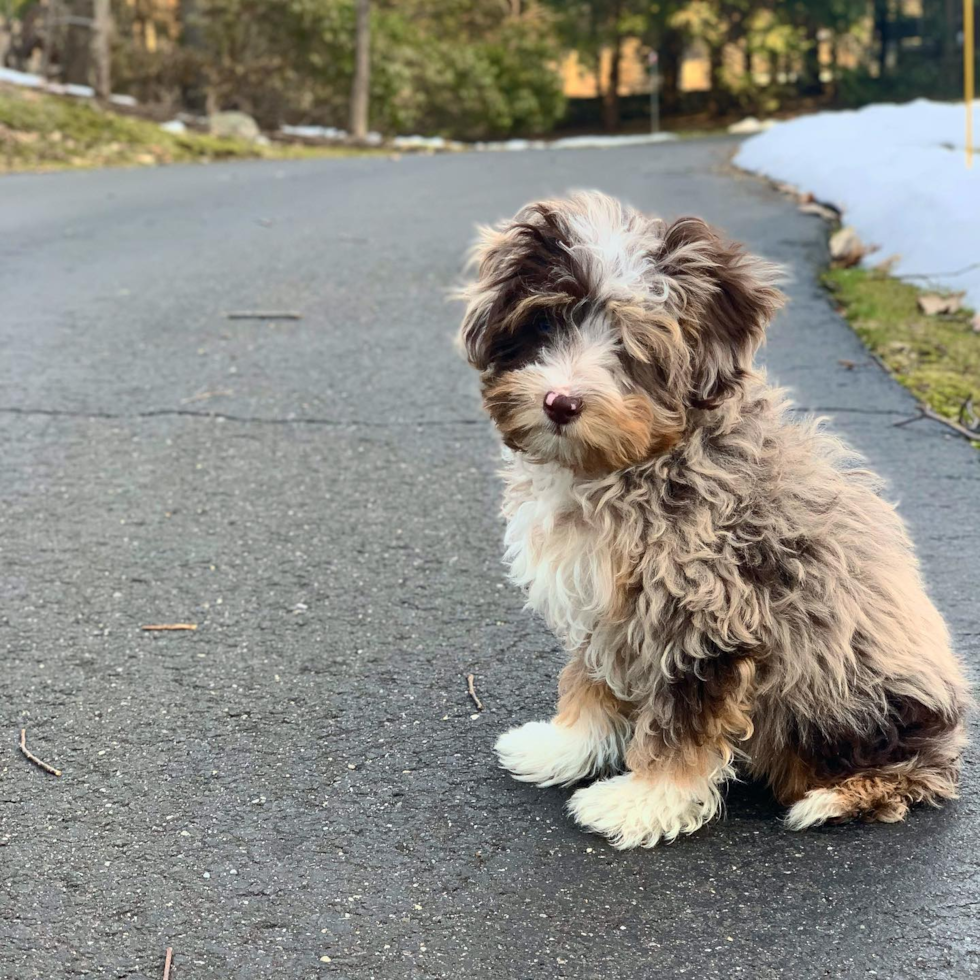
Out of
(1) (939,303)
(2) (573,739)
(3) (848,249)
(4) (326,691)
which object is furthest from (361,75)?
(2) (573,739)

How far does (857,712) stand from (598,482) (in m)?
0.93

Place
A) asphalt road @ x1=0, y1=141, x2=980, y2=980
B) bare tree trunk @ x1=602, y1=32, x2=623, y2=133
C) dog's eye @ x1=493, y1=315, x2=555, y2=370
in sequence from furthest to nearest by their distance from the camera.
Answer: bare tree trunk @ x1=602, y1=32, x2=623, y2=133
dog's eye @ x1=493, y1=315, x2=555, y2=370
asphalt road @ x1=0, y1=141, x2=980, y2=980

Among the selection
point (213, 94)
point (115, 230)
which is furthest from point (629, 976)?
point (213, 94)

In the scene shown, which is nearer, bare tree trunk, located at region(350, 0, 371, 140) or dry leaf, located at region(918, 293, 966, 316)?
dry leaf, located at region(918, 293, 966, 316)

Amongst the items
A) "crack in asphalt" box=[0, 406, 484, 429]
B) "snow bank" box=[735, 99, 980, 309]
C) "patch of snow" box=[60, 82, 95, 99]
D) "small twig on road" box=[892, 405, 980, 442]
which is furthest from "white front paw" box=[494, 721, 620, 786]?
"patch of snow" box=[60, 82, 95, 99]

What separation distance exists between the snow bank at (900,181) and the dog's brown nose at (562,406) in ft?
19.5

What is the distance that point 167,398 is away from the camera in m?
6.62

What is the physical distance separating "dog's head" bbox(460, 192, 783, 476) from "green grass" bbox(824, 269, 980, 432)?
12.3ft

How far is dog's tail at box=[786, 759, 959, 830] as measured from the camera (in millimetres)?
3092

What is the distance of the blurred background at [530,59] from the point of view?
98.5 ft

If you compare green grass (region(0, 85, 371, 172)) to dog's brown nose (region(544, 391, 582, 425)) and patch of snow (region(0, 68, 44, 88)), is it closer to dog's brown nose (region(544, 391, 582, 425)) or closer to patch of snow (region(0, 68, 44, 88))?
patch of snow (region(0, 68, 44, 88))

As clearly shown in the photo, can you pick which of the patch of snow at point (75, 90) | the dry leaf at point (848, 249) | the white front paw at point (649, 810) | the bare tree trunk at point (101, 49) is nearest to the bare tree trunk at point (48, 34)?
the patch of snow at point (75, 90)

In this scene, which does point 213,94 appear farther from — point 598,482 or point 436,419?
point 598,482

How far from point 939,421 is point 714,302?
3670 millimetres
